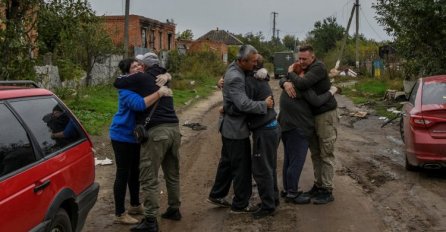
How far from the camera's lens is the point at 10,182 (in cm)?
359

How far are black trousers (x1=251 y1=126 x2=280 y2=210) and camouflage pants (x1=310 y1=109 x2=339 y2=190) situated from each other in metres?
0.79

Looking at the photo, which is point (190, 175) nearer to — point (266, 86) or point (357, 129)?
point (266, 86)

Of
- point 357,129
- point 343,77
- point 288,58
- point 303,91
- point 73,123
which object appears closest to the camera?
point 73,123

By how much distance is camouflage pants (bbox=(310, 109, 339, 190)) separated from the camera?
22.8 ft

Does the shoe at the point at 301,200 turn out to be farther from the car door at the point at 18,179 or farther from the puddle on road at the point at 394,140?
the puddle on road at the point at 394,140

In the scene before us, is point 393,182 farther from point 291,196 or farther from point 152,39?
point 152,39

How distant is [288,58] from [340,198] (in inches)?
1710

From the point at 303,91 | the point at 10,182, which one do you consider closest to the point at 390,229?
the point at 303,91

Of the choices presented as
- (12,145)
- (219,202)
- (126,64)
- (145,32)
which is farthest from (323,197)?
(145,32)

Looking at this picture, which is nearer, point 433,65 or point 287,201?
point 287,201

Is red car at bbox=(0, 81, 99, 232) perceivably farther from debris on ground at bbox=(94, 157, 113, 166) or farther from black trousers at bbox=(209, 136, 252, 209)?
debris on ground at bbox=(94, 157, 113, 166)

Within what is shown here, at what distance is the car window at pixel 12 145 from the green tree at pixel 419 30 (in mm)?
12505

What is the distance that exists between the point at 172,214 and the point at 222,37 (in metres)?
73.8

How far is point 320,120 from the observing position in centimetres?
695
